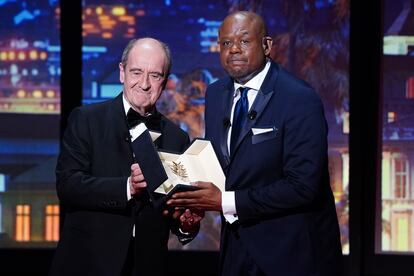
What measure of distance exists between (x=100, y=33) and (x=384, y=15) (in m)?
1.77

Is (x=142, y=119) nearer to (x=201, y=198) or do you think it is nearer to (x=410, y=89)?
(x=201, y=198)

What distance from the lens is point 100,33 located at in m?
5.38

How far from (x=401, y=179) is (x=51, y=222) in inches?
87.1

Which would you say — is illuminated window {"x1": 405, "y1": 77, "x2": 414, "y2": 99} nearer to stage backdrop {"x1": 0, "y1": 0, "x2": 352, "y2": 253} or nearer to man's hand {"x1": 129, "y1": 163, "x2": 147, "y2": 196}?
stage backdrop {"x1": 0, "y1": 0, "x2": 352, "y2": 253}

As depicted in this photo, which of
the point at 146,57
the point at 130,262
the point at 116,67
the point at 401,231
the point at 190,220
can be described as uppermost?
the point at 116,67

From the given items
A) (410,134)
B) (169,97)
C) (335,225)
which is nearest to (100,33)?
(169,97)

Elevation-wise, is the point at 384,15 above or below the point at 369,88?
above

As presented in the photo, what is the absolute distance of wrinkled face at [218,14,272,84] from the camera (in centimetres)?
269

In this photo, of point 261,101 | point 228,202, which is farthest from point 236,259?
point 261,101

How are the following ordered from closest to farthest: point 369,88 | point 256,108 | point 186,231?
1. point 256,108
2. point 186,231
3. point 369,88

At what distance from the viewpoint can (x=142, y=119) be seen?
2838 millimetres

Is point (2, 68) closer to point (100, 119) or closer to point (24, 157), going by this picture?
point (24, 157)

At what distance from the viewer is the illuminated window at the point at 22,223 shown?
541cm

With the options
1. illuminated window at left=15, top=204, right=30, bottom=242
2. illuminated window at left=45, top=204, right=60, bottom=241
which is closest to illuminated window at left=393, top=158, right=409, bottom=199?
illuminated window at left=45, top=204, right=60, bottom=241
